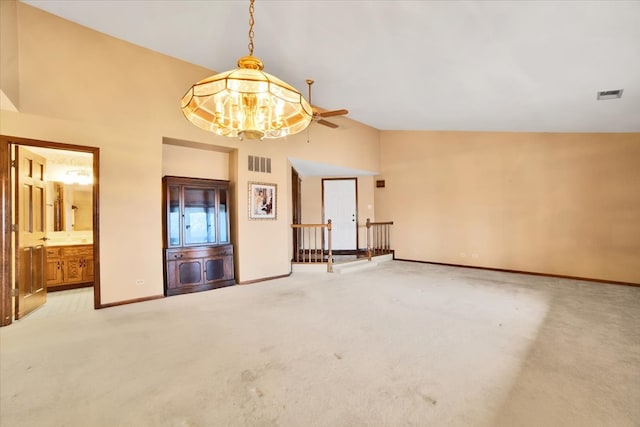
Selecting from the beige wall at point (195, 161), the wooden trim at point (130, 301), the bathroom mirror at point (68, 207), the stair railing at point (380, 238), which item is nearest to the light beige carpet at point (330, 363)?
the wooden trim at point (130, 301)

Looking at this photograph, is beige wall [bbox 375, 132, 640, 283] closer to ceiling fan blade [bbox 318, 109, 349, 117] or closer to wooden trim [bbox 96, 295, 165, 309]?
ceiling fan blade [bbox 318, 109, 349, 117]

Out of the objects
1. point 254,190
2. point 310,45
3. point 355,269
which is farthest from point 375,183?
point 310,45

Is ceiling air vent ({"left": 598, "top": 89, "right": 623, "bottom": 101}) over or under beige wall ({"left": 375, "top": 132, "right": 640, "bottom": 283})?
over

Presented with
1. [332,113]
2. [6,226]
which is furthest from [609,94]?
[6,226]

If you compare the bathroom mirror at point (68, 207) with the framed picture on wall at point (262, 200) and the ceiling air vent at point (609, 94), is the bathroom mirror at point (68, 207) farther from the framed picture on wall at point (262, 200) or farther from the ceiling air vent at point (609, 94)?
the ceiling air vent at point (609, 94)

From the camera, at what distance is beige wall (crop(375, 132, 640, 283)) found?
17.2 ft

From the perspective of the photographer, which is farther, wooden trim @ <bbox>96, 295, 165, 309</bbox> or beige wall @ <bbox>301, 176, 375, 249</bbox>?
beige wall @ <bbox>301, 176, 375, 249</bbox>

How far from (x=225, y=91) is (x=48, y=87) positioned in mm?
3084

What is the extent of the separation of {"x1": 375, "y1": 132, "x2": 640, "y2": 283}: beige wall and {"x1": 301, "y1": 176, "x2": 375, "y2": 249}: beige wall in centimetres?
30

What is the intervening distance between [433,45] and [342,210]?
5576 millimetres

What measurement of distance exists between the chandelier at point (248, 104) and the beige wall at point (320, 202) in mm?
5768

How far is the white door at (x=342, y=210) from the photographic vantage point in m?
8.61

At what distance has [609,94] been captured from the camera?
3846mm

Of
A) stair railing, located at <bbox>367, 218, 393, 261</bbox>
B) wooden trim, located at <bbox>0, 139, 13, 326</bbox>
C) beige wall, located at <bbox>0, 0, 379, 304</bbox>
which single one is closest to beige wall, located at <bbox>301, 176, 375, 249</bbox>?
stair railing, located at <bbox>367, 218, 393, 261</bbox>
